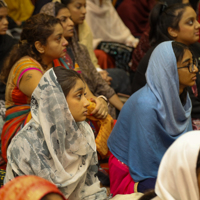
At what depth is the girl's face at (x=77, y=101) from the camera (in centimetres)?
156

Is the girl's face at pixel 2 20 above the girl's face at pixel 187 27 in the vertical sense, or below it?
above

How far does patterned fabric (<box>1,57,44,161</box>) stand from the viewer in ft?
6.72

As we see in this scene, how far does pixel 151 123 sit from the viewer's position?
173 centimetres

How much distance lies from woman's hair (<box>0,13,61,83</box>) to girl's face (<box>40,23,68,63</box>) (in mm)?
25

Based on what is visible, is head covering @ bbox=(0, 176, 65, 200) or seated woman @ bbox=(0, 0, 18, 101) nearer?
head covering @ bbox=(0, 176, 65, 200)

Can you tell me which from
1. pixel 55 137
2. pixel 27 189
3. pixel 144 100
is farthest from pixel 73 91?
pixel 27 189

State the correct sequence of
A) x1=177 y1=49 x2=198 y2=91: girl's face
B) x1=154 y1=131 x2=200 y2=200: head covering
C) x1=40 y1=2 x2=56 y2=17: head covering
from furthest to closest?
x1=40 y1=2 x2=56 y2=17: head covering → x1=177 y1=49 x2=198 y2=91: girl's face → x1=154 y1=131 x2=200 y2=200: head covering

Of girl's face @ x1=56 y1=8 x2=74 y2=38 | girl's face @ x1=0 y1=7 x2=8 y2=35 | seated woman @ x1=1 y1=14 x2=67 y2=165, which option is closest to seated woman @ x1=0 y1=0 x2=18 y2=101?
girl's face @ x1=0 y1=7 x2=8 y2=35

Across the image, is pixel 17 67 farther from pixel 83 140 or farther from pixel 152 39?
pixel 152 39

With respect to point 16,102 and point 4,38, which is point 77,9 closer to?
point 4,38

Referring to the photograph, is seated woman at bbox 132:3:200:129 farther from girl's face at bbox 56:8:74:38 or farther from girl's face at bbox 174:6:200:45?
girl's face at bbox 56:8:74:38

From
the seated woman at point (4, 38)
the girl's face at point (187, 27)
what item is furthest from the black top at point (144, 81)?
the seated woman at point (4, 38)

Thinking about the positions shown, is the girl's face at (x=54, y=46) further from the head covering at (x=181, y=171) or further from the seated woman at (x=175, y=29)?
the head covering at (x=181, y=171)

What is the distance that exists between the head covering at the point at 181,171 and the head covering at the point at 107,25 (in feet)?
10.1
